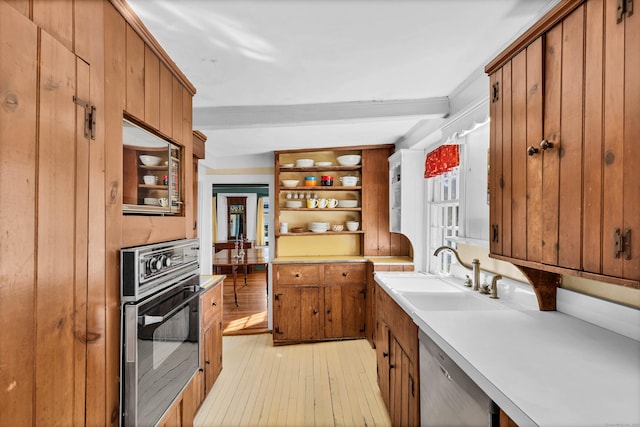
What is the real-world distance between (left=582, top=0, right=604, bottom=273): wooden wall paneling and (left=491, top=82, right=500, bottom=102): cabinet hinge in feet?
1.64

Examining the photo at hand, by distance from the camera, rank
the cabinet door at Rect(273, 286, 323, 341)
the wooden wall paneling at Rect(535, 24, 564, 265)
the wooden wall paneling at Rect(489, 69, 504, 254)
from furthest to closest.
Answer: the cabinet door at Rect(273, 286, 323, 341), the wooden wall paneling at Rect(489, 69, 504, 254), the wooden wall paneling at Rect(535, 24, 564, 265)

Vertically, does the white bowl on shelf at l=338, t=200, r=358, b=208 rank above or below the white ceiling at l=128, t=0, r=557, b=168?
below

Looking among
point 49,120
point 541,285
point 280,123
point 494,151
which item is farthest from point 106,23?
point 541,285

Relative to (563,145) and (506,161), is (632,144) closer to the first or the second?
(563,145)

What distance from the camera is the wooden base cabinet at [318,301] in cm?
374

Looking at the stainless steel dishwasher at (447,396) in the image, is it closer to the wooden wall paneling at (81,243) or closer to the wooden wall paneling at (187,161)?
the wooden wall paneling at (81,243)

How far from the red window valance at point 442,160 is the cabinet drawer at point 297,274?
1665 mm

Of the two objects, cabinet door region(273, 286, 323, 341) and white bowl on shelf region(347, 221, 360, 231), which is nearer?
cabinet door region(273, 286, 323, 341)

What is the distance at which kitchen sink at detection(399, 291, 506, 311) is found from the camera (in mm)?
1936

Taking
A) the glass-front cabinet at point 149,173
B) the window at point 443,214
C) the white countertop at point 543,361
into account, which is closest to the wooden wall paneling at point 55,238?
the glass-front cabinet at point 149,173

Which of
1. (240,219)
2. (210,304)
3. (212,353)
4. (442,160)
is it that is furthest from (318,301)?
(240,219)

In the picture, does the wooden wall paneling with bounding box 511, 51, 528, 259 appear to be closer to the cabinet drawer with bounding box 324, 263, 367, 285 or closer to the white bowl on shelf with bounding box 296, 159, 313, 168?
the cabinet drawer with bounding box 324, 263, 367, 285

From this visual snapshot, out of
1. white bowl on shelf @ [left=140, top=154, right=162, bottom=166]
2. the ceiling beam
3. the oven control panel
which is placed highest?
the ceiling beam

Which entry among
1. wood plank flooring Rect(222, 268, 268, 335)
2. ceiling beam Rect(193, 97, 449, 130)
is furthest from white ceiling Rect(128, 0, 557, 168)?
wood plank flooring Rect(222, 268, 268, 335)
